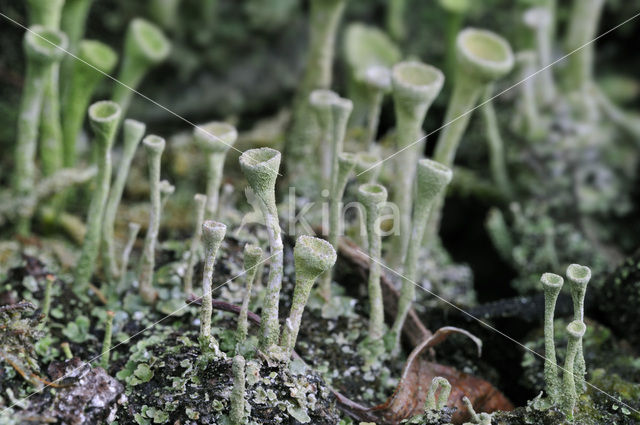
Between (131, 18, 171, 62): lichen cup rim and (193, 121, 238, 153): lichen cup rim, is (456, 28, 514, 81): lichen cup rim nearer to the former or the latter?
(193, 121, 238, 153): lichen cup rim

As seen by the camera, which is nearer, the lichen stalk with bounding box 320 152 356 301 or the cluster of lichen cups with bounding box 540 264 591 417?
the cluster of lichen cups with bounding box 540 264 591 417

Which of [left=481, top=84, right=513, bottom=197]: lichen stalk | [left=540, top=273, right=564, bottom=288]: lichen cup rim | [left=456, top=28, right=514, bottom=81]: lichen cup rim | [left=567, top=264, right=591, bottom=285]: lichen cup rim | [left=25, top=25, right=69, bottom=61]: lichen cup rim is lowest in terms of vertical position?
[left=481, top=84, right=513, bottom=197]: lichen stalk

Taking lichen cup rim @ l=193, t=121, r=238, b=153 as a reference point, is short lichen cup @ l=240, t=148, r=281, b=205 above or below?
above

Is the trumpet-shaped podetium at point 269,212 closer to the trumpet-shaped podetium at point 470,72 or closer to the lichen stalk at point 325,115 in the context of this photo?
the lichen stalk at point 325,115

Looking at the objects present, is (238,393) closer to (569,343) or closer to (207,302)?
(207,302)

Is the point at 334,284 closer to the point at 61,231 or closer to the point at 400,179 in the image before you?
the point at 400,179

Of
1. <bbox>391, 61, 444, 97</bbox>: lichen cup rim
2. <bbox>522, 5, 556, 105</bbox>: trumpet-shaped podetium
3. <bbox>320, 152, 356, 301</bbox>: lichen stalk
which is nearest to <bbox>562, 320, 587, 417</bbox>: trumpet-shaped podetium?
<bbox>320, 152, 356, 301</bbox>: lichen stalk

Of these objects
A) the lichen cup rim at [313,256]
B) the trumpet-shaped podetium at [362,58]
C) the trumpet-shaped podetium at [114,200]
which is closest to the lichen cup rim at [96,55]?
the trumpet-shaped podetium at [114,200]
